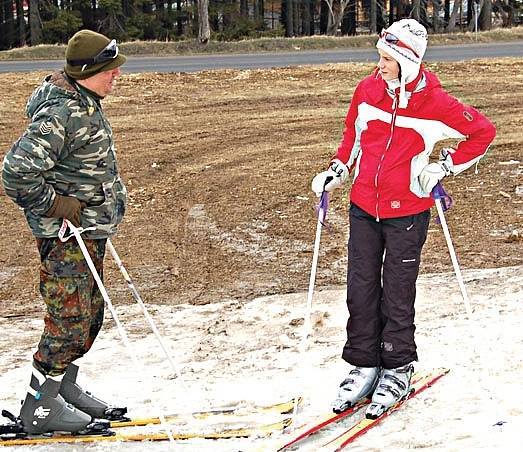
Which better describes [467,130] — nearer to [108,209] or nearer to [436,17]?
[108,209]

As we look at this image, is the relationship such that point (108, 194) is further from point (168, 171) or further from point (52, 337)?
point (168, 171)

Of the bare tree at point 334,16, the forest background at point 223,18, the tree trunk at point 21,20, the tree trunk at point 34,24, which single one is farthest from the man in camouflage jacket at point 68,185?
the tree trunk at point 21,20

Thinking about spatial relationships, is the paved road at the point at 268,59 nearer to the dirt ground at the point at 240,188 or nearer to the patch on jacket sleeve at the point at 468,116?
the dirt ground at the point at 240,188

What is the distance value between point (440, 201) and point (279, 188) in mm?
7368

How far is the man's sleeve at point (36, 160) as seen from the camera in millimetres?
4773

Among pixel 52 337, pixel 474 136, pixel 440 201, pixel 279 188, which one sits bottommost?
pixel 279 188

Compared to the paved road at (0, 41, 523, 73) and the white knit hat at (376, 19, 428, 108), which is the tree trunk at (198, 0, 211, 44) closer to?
the paved road at (0, 41, 523, 73)

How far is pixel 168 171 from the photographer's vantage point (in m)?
14.0

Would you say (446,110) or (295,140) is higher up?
(446,110)

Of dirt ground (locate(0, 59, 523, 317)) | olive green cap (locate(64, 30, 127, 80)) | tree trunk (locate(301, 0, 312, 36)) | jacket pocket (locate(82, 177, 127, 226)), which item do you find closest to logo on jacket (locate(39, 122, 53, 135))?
olive green cap (locate(64, 30, 127, 80))

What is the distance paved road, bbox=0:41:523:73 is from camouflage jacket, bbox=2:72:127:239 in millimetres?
18316

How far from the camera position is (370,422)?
16.9 feet

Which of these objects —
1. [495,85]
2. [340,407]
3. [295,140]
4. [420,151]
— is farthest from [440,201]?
[495,85]

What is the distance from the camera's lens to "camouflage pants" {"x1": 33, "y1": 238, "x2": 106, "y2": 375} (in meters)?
5.06
